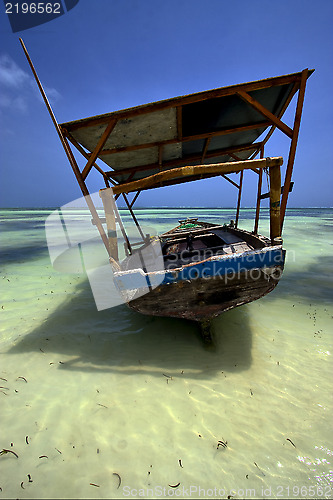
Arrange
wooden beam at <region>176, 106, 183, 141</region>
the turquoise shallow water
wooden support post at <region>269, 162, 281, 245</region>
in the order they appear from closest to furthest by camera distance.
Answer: the turquoise shallow water → wooden support post at <region>269, 162, 281, 245</region> → wooden beam at <region>176, 106, 183, 141</region>

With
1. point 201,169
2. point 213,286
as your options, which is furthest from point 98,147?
point 213,286

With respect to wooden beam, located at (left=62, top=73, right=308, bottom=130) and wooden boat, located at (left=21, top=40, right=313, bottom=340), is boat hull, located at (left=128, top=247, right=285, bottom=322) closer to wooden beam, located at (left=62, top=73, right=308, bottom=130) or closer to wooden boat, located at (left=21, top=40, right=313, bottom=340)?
wooden boat, located at (left=21, top=40, right=313, bottom=340)

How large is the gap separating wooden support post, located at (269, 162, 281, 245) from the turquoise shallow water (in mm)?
2241

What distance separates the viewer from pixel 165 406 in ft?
9.60

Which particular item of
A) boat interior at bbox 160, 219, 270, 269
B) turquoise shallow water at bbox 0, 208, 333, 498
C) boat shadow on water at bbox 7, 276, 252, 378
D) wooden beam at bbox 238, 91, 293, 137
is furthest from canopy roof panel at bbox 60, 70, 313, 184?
turquoise shallow water at bbox 0, 208, 333, 498

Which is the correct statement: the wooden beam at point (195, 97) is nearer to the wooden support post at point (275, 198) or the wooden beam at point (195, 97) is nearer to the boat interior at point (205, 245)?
the wooden support post at point (275, 198)

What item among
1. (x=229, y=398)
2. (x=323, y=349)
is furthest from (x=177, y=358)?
(x=323, y=349)

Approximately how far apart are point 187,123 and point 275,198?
2725 mm

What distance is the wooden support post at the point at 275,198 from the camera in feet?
11.0

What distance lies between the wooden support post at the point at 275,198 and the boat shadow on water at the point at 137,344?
219 centimetres

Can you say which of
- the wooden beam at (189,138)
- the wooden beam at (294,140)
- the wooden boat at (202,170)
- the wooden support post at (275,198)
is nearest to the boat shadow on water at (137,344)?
the wooden boat at (202,170)

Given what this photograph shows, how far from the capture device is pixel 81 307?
5.91 m

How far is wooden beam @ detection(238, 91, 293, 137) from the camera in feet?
12.1

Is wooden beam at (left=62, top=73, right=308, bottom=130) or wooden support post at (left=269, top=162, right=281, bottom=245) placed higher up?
wooden beam at (left=62, top=73, right=308, bottom=130)
